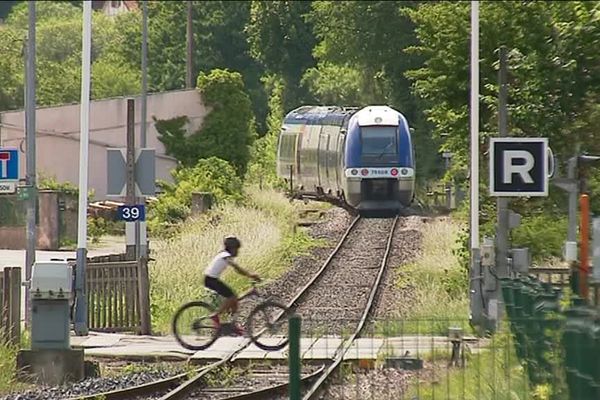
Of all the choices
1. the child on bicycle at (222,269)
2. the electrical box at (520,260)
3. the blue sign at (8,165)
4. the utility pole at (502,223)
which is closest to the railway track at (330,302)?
the child on bicycle at (222,269)

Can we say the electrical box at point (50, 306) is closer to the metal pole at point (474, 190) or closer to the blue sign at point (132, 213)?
the blue sign at point (132, 213)

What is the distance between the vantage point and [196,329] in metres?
20.6

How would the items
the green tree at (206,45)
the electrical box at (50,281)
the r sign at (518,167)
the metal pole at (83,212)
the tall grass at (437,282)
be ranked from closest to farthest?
A: the r sign at (518,167), the electrical box at (50,281), the metal pole at (83,212), the tall grass at (437,282), the green tree at (206,45)

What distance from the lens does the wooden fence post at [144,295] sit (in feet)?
74.0

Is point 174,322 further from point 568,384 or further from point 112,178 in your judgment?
point 568,384

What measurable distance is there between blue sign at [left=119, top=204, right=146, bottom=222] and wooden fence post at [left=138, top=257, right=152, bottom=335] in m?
1.14

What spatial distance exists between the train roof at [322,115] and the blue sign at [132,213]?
21.4m

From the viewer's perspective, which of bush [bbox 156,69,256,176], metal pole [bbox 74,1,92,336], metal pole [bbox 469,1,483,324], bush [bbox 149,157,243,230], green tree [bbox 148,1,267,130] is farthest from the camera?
green tree [bbox 148,1,267,130]

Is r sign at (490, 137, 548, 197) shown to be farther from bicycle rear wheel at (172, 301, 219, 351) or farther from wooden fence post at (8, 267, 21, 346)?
wooden fence post at (8, 267, 21, 346)

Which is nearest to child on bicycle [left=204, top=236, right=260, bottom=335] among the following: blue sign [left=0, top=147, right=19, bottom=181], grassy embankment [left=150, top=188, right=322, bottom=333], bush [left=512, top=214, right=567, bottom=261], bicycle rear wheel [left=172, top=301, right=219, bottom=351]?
bicycle rear wheel [left=172, top=301, right=219, bottom=351]

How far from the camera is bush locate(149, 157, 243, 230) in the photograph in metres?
45.8

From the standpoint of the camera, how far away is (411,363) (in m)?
13.3

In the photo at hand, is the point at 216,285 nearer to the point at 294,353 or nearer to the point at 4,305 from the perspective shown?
the point at 4,305

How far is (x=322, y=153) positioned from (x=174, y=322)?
27344mm
